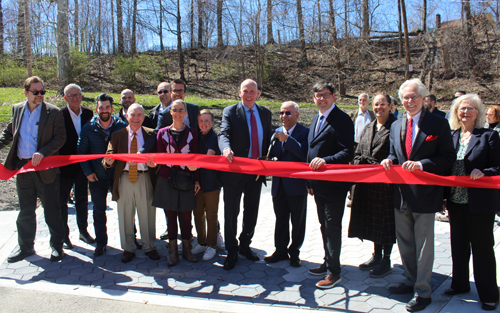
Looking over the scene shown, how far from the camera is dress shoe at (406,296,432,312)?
12.5ft

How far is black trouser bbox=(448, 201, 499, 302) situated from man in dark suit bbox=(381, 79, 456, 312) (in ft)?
1.06

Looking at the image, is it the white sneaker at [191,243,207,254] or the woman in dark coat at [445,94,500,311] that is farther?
the white sneaker at [191,243,207,254]

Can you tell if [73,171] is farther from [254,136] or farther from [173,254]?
[254,136]

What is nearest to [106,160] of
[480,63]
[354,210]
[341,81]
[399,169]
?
[354,210]

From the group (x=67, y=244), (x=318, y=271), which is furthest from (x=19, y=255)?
(x=318, y=271)

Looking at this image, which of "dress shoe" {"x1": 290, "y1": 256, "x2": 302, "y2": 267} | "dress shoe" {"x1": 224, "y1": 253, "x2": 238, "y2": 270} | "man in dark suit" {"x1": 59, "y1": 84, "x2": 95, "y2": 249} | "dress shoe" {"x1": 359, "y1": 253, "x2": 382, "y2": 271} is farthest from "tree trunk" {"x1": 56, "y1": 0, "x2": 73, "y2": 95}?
"dress shoe" {"x1": 359, "y1": 253, "x2": 382, "y2": 271}

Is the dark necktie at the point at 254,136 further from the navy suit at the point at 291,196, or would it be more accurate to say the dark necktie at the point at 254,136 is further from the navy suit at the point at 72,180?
the navy suit at the point at 72,180

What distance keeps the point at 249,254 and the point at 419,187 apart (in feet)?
8.05

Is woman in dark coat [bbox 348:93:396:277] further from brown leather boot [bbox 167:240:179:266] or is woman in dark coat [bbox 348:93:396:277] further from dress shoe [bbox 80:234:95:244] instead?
dress shoe [bbox 80:234:95:244]

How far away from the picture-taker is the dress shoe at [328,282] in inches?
172

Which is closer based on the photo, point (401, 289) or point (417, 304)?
point (417, 304)

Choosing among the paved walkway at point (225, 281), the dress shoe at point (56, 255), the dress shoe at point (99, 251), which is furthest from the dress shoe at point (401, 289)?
the dress shoe at point (56, 255)

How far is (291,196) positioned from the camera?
16.1 ft

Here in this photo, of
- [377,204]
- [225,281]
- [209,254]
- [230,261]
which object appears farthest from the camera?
[209,254]
